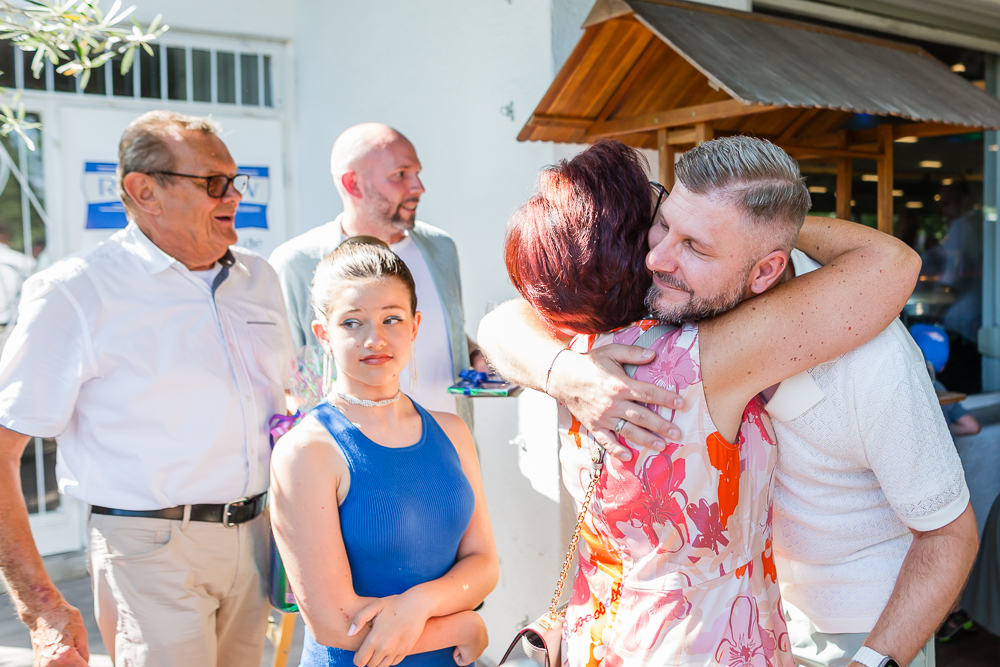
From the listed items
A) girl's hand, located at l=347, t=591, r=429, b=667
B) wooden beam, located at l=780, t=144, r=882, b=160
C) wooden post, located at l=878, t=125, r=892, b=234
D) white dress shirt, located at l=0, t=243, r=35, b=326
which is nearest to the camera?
girl's hand, located at l=347, t=591, r=429, b=667

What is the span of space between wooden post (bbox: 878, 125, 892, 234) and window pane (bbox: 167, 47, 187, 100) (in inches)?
159

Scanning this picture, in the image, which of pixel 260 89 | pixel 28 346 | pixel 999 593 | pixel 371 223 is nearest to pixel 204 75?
pixel 260 89

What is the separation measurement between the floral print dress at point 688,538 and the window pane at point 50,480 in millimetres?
4542

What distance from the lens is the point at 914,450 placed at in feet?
3.73

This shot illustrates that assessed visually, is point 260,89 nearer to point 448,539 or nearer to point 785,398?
point 448,539

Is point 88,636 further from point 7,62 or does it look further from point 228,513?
point 7,62

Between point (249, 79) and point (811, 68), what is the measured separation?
392 cm

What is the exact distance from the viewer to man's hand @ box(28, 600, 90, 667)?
1.74 metres

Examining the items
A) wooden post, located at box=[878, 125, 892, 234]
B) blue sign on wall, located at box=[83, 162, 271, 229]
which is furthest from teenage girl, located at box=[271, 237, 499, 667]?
blue sign on wall, located at box=[83, 162, 271, 229]

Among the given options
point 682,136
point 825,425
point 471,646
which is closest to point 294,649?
point 471,646

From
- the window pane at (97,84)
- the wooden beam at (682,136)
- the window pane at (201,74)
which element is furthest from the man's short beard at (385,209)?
the window pane at (97,84)

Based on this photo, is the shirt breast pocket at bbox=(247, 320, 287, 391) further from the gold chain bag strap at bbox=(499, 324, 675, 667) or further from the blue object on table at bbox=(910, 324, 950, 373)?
the blue object on table at bbox=(910, 324, 950, 373)

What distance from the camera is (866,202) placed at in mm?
3586

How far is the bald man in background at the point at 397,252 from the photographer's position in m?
2.85
